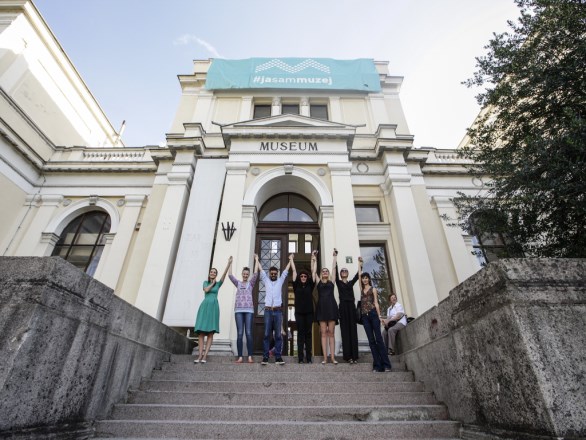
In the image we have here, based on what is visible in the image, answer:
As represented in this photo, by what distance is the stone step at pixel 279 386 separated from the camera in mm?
4398

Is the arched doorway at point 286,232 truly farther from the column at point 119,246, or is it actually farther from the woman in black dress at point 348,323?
the column at point 119,246

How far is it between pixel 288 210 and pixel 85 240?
8.10m

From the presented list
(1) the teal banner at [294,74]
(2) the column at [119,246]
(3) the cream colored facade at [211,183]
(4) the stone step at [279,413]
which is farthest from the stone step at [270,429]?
(1) the teal banner at [294,74]

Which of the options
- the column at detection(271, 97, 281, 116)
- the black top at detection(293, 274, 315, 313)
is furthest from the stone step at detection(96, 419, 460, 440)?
the column at detection(271, 97, 281, 116)

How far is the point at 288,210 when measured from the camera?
10.6 m

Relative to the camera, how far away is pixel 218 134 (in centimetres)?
1248

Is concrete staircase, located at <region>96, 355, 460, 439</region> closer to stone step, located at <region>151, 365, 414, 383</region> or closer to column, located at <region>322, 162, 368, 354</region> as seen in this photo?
stone step, located at <region>151, 365, 414, 383</region>

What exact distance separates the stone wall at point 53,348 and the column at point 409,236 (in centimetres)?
759

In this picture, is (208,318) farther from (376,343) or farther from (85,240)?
(85,240)

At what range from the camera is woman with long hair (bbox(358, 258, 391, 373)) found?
16.8ft

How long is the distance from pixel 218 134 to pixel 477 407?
39.5 ft

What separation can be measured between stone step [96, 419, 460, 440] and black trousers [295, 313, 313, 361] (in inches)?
97.4

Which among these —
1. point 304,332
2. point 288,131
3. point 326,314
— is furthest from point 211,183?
point 326,314

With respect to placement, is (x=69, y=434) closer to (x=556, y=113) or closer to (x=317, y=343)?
(x=317, y=343)
